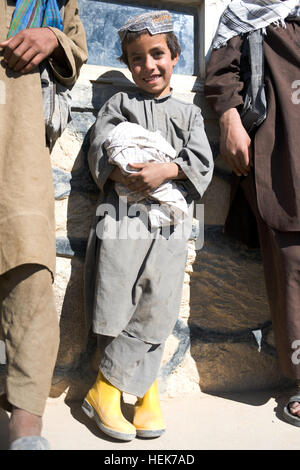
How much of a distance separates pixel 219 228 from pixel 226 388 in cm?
61

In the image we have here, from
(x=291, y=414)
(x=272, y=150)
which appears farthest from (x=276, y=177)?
(x=291, y=414)

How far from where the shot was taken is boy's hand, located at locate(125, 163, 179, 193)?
1.76 m

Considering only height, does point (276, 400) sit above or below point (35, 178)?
below

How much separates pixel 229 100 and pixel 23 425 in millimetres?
Answer: 1326

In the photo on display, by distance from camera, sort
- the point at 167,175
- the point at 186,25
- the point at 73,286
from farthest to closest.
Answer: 1. the point at 186,25
2. the point at 73,286
3. the point at 167,175

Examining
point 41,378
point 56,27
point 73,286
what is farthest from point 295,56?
point 41,378

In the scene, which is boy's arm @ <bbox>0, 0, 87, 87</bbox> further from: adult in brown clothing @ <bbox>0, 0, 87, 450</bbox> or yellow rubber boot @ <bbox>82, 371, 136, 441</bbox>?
yellow rubber boot @ <bbox>82, 371, 136, 441</bbox>

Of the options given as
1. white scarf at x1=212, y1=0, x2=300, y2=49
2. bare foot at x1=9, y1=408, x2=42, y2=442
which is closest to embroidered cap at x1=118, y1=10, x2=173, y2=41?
white scarf at x1=212, y1=0, x2=300, y2=49

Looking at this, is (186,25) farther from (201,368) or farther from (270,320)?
(201,368)

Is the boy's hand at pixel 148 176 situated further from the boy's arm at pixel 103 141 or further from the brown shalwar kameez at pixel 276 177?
the brown shalwar kameez at pixel 276 177

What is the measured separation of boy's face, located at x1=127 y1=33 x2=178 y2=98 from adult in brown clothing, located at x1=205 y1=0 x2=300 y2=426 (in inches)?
8.8

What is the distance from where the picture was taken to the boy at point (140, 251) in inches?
68.5

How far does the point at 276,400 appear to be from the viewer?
2004 millimetres

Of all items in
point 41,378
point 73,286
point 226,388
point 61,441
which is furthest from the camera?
point 226,388
